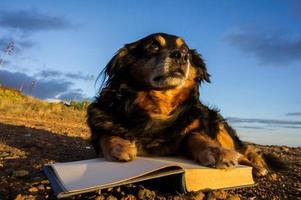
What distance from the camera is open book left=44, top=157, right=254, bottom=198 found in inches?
121

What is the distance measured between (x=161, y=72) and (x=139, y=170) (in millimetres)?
1483

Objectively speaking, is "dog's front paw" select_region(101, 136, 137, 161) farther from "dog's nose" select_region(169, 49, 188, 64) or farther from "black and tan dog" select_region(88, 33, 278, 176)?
"dog's nose" select_region(169, 49, 188, 64)

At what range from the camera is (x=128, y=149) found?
12.5ft

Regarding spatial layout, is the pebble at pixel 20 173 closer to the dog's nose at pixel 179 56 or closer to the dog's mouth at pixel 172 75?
the dog's mouth at pixel 172 75

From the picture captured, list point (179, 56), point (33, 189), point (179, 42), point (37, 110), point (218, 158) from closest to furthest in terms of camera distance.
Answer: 1. point (33, 189)
2. point (218, 158)
3. point (179, 56)
4. point (179, 42)
5. point (37, 110)

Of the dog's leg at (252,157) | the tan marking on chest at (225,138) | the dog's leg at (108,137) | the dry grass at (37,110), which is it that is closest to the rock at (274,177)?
the dog's leg at (252,157)

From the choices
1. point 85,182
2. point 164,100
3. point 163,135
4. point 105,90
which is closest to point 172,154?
point 163,135

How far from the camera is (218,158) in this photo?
11.7 feet

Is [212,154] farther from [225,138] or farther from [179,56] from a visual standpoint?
[225,138]

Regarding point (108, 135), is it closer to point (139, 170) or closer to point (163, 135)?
point (163, 135)

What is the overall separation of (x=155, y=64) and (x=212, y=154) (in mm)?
1320

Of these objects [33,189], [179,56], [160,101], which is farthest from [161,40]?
[33,189]

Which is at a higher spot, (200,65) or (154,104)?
(200,65)

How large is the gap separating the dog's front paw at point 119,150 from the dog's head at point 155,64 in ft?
2.67
